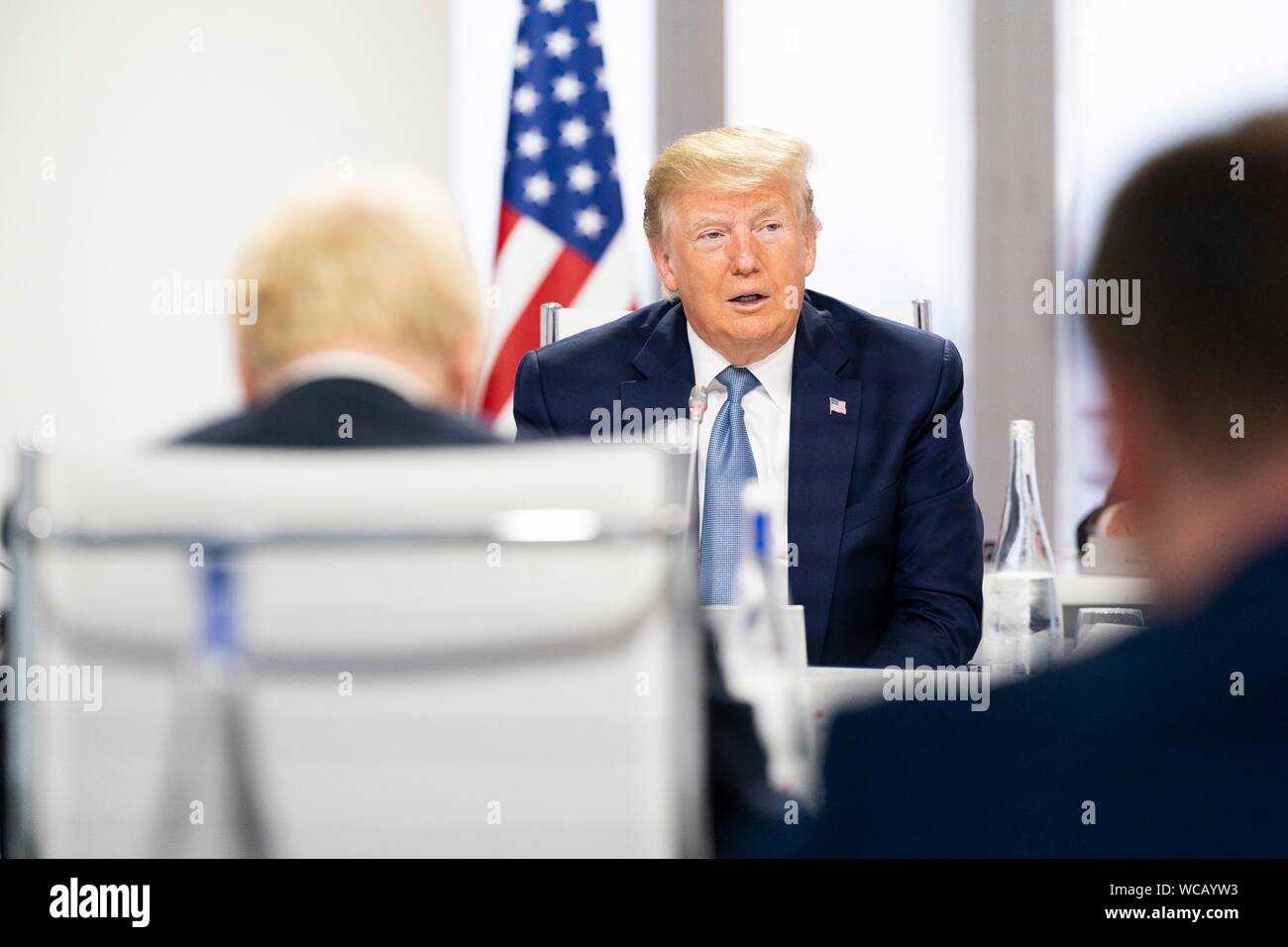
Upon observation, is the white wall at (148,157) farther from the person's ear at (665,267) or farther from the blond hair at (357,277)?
the blond hair at (357,277)

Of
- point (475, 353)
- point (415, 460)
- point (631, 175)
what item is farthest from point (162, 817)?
point (631, 175)

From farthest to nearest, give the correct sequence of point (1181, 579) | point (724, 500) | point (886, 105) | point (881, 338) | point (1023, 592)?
point (886, 105) < point (881, 338) < point (724, 500) < point (1023, 592) < point (1181, 579)

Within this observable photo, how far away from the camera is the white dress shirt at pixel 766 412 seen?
1.68m

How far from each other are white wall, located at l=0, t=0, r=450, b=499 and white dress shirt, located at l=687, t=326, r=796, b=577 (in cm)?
187

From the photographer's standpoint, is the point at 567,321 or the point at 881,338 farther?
the point at 567,321

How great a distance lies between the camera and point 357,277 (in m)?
0.96

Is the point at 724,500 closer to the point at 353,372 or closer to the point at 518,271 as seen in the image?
the point at 353,372

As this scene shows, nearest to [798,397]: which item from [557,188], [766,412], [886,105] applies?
[766,412]

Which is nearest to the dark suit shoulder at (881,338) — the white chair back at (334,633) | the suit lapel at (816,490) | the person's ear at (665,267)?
the suit lapel at (816,490)

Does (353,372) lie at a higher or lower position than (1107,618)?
higher

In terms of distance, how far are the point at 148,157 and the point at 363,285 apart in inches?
112

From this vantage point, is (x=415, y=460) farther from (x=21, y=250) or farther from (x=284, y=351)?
(x=21, y=250)

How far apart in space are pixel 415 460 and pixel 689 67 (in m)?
3.11
